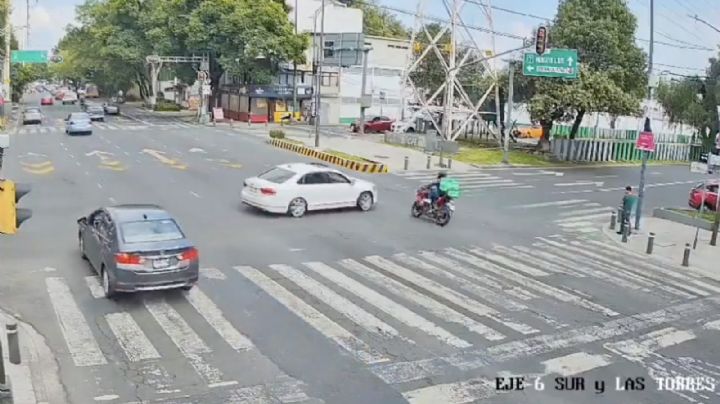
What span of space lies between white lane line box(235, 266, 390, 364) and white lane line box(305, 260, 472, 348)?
1200 millimetres

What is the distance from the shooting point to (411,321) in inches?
490

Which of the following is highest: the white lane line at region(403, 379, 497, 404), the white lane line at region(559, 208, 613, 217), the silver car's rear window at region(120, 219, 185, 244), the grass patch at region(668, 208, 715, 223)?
the silver car's rear window at region(120, 219, 185, 244)

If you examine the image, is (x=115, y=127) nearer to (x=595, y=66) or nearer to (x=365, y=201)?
(x=595, y=66)

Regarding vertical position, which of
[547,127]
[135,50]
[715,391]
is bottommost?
[715,391]

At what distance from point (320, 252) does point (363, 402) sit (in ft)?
27.7

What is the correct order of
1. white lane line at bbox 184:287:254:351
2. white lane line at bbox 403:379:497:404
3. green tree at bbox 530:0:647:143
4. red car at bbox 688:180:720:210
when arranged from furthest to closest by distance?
1. green tree at bbox 530:0:647:143
2. red car at bbox 688:180:720:210
3. white lane line at bbox 184:287:254:351
4. white lane line at bbox 403:379:497:404

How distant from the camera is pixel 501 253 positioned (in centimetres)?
1847

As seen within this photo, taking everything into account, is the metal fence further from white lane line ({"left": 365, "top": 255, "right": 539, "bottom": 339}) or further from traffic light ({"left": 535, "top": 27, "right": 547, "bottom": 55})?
white lane line ({"left": 365, "top": 255, "right": 539, "bottom": 339})

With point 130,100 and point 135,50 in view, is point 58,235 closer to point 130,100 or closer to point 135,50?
point 135,50

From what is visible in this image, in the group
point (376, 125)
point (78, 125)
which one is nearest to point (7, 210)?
point (78, 125)

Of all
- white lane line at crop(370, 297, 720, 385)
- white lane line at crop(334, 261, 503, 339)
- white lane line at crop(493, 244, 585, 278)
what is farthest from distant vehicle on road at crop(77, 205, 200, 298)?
white lane line at crop(493, 244, 585, 278)

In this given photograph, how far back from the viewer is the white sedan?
21406mm

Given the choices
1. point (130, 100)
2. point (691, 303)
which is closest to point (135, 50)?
point (130, 100)

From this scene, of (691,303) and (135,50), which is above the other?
(135,50)
